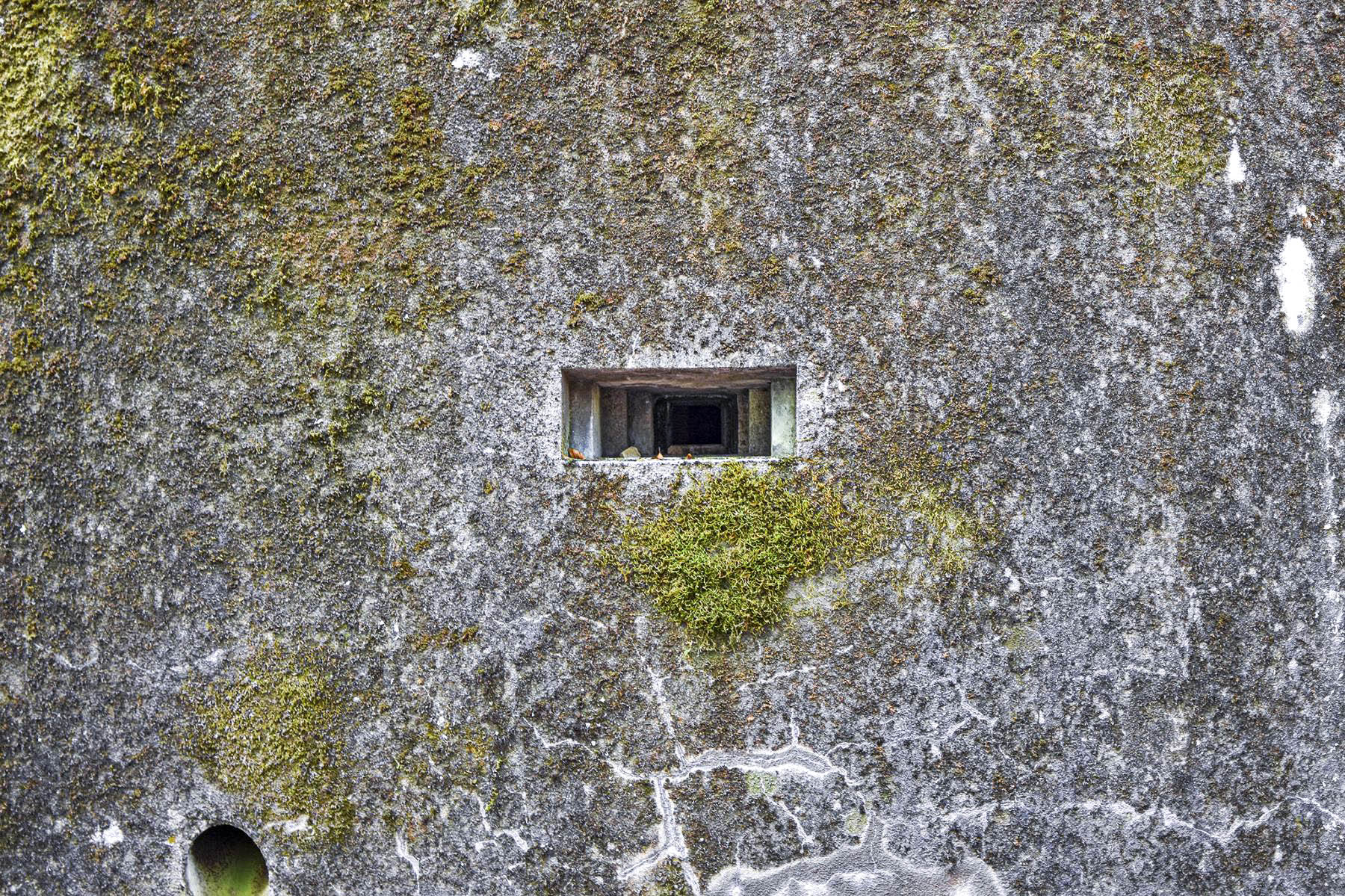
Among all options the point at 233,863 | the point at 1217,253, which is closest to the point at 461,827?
the point at 233,863

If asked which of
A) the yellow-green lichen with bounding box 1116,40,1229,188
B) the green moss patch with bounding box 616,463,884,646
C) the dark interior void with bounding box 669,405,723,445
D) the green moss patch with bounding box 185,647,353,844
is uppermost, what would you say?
the yellow-green lichen with bounding box 1116,40,1229,188

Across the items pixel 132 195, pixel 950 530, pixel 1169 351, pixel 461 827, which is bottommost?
pixel 461 827

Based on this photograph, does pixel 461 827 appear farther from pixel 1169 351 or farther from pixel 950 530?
pixel 1169 351

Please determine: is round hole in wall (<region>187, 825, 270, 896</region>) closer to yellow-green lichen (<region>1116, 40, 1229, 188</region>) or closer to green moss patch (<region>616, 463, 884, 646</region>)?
green moss patch (<region>616, 463, 884, 646</region>)

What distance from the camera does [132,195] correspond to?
187cm

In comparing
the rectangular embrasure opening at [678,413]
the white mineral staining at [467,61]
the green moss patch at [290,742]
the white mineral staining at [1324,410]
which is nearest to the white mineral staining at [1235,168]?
the white mineral staining at [1324,410]

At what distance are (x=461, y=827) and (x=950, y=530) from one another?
4.09ft

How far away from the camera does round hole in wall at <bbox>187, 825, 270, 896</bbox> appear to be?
74.7 inches

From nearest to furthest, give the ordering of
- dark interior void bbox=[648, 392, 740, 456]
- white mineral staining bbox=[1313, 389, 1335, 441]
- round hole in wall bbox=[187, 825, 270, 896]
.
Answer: white mineral staining bbox=[1313, 389, 1335, 441] → round hole in wall bbox=[187, 825, 270, 896] → dark interior void bbox=[648, 392, 740, 456]

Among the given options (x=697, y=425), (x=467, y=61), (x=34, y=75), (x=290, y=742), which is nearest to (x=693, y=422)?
(x=697, y=425)

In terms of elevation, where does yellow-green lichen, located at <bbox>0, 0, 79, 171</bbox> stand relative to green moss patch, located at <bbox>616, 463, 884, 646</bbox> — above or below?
above

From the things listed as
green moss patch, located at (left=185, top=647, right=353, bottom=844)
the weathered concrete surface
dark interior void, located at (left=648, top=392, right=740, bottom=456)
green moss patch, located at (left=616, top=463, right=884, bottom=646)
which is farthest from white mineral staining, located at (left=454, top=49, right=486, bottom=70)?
green moss patch, located at (left=185, top=647, right=353, bottom=844)

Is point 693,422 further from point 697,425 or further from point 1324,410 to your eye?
point 1324,410

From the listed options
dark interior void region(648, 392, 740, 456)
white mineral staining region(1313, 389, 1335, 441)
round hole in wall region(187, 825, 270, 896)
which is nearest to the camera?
white mineral staining region(1313, 389, 1335, 441)
